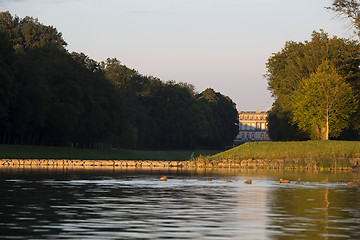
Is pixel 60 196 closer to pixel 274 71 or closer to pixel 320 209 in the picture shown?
pixel 320 209

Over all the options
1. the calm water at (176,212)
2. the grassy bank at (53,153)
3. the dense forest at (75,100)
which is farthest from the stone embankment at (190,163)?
the calm water at (176,212)

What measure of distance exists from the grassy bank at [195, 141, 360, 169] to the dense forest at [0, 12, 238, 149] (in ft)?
98.1

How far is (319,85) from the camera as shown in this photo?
9144 centimetres

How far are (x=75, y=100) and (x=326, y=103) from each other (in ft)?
126

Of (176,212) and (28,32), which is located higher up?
(28,32)

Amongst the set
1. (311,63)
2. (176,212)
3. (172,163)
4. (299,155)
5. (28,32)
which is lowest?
(176,212)

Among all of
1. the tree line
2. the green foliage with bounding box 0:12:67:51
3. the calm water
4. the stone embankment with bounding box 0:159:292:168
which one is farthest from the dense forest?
the calm water

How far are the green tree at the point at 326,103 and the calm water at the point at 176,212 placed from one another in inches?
2188

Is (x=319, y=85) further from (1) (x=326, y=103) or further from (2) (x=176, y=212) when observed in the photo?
(2) (x=176, y=212)

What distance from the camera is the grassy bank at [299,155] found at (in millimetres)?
69938

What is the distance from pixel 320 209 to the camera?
82.8 feet

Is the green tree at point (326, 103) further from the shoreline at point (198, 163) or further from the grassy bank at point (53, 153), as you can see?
the shoreline at point (198, 163)

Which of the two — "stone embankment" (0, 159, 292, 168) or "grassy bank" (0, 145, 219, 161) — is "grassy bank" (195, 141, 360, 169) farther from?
"grassy bank" (0, 145, 219, 161)

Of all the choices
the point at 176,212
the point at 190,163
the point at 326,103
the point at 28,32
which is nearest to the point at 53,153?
the point at 190,163
